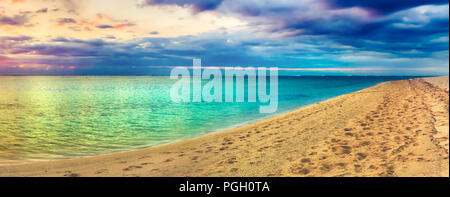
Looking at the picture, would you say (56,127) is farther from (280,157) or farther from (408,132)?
(408,132)

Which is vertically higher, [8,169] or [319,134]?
[319,134]

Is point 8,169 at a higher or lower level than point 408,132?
lower

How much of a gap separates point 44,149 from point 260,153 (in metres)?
11.0

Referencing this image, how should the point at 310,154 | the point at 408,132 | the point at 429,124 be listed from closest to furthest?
1. the point at 310,154
2. the point at 408,132
3. the point at 429,124

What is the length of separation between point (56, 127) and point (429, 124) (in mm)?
22631

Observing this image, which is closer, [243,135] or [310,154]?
[310,154]

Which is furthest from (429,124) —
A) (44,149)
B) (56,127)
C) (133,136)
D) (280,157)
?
(56,127)

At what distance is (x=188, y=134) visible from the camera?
1531cm

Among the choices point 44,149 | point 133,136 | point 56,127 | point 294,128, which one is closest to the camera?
point 44,149

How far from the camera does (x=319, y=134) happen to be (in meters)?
10.8
